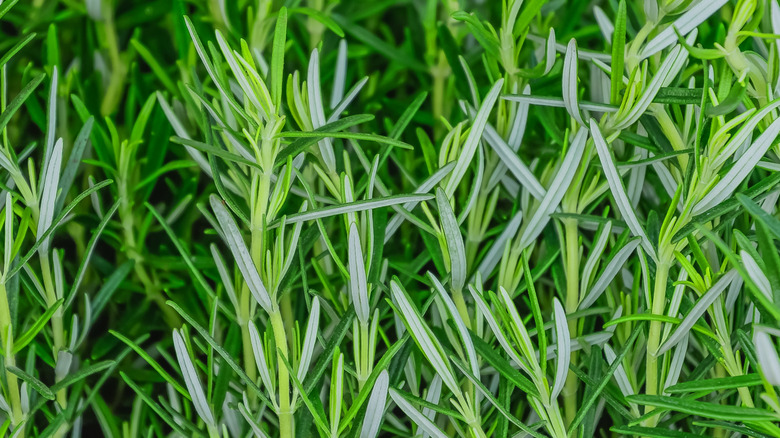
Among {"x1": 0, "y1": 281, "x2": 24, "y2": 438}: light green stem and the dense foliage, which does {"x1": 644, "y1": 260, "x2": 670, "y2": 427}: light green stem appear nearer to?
the dense foliage

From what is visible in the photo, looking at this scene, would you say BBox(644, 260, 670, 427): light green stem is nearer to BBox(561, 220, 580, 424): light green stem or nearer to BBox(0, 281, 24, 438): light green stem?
BBox(561, 220, 580, 424): light green stem

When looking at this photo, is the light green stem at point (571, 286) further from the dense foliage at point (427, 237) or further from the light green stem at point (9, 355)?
the light green stem at point (9, 355)

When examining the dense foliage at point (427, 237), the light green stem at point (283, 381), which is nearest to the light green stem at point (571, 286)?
the dense foliage at point (427, 237)

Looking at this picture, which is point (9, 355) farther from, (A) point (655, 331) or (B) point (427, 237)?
(A) point (655, 331)

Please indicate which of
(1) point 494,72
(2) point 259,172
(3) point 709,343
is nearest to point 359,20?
(1) point 494,72

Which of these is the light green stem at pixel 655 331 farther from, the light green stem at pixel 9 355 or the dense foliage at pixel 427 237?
the light green stem at pixel 9 355

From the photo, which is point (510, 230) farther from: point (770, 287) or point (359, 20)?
point (359, 20)

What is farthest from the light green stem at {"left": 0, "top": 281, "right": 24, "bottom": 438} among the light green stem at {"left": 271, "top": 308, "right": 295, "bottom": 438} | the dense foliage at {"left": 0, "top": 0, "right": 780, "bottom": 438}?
the light green stem at {"left": 271, "top": 308, "right": 295, "bottom": 438}

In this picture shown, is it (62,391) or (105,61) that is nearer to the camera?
(62,391)
